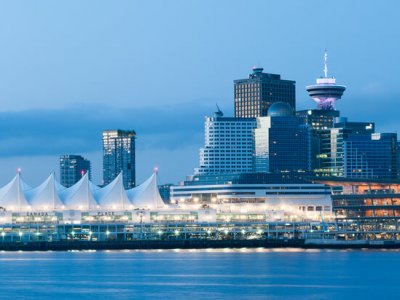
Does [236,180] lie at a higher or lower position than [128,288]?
higher

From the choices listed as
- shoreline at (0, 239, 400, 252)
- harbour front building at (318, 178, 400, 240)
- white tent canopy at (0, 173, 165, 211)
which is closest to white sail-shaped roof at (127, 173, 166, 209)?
white tent canopy at (0, 173, 165, 211)

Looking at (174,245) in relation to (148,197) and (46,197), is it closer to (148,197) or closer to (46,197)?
(148,197)

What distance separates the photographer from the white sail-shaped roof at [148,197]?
17300cm

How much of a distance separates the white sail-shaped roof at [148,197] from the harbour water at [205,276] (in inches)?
986

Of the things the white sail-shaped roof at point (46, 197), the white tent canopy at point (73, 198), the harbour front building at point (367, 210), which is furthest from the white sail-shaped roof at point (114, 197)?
the harbour front building at point (367, 210)

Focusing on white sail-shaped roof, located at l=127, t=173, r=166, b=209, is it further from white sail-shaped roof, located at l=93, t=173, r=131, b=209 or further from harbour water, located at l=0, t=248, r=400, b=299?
harbour water, located at l=0, t=248, r=400, b=299

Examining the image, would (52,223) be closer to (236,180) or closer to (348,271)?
(236,180)

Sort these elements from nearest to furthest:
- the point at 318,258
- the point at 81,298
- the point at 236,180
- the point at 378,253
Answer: the point at 81,298
the point at 318,258
the point at 378,253
the point at 236,180

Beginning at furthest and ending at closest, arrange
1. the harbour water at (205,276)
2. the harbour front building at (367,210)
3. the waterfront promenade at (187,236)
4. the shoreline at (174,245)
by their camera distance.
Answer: the harbour front building at (367,210) < the waterfront promenade at (187,236) < the shoreline at (174,245) < the harbour water at (205,276)

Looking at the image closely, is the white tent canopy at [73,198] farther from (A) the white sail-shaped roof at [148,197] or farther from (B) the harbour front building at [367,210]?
(B) the harbour front building at [367,210]

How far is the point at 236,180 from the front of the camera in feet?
647

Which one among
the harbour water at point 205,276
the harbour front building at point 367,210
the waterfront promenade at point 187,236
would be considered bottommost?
the harbour water at point 205,276

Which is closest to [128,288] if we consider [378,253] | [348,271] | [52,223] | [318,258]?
[348,271]

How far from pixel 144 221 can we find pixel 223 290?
228ft
